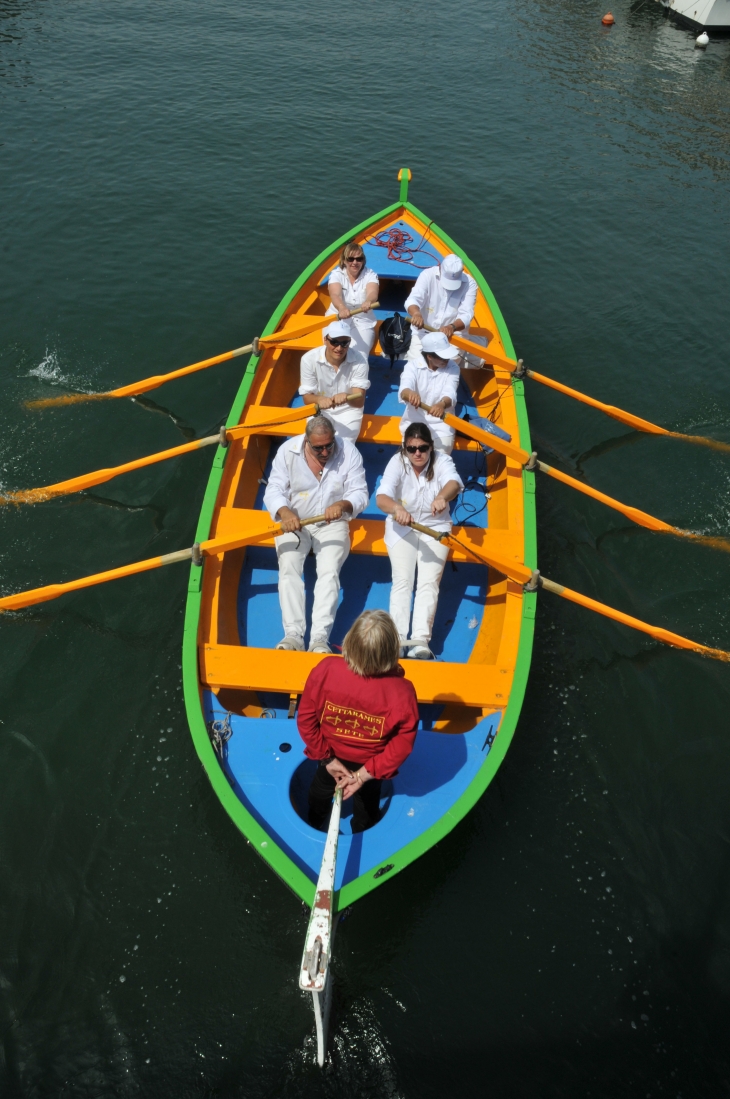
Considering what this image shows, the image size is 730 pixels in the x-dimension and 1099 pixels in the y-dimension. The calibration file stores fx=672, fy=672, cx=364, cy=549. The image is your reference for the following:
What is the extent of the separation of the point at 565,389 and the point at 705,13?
104ft

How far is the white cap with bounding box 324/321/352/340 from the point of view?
27.8 feet

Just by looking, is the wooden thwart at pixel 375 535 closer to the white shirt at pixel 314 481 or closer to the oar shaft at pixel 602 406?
the white shirt at pixel 314 481

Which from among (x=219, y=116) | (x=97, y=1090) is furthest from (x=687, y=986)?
(x=219, y=116)

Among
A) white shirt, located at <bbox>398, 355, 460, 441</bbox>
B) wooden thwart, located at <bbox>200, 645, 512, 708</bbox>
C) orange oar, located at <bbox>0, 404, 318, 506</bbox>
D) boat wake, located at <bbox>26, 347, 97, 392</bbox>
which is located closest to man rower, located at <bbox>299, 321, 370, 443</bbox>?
orange oar, located at <bbox>0, 404, 318, 506</bbox>

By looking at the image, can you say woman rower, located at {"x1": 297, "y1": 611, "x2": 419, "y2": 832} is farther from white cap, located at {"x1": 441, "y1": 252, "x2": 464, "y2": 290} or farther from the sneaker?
white cap, located at {"x1": 441, "y1": 252, "x2": 464, "y2": 290}

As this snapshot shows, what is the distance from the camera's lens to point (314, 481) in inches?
288

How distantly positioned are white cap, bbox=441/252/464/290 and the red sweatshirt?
23.3 ft

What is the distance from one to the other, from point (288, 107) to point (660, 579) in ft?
67.6

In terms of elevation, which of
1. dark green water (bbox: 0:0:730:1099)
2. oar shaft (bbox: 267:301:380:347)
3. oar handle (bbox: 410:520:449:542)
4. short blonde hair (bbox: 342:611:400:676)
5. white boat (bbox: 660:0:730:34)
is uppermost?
white boat (bbox: 660:0:730:34)

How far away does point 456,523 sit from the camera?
8.58 metres

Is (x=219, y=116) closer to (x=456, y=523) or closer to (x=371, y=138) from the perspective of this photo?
(x=371, y=138)

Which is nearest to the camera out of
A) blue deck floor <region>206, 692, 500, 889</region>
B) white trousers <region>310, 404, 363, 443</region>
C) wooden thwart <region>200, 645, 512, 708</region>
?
blue deck floor <region>206, 692, 500, 889</region>

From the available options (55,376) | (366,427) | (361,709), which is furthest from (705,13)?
(361,709)

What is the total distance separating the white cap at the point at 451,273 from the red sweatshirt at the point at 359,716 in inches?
280
